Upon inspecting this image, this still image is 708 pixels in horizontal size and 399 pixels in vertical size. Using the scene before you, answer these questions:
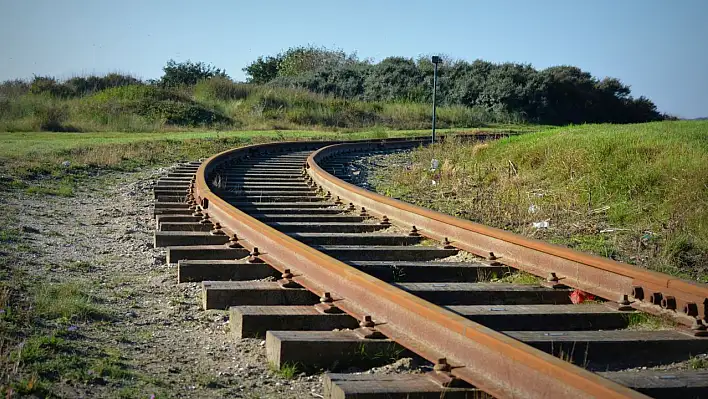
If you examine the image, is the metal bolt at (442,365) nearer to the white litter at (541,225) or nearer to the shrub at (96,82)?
the white litter at (541,225)

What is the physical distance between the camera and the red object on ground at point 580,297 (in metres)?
5.32

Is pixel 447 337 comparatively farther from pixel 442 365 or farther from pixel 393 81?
pixel 393 81

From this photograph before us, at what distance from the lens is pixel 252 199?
10195mm

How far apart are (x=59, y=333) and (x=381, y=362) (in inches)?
68.8

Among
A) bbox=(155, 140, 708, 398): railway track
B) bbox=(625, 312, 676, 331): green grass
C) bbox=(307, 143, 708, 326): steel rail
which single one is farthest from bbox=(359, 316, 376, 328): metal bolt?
bbox=(307, 143, 708, 326): steel rail

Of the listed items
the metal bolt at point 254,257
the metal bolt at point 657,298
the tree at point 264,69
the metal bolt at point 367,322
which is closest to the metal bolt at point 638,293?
the metal bolt at point 657,298

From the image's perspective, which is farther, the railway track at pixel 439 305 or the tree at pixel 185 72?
the tree at pixel 185 72

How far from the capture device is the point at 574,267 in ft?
18.1

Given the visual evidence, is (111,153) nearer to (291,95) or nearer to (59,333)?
(59,333)

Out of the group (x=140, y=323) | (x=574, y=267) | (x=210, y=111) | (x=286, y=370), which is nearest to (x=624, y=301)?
(x=574, y=267)

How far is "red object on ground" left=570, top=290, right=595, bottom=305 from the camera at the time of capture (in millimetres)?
5320

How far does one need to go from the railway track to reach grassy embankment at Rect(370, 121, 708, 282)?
1.21 meters

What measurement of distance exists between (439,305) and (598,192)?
16.0 feet

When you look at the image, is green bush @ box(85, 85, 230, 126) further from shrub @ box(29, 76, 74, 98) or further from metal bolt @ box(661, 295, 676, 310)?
metal bolt @ box(661, 295, 676, 310)
